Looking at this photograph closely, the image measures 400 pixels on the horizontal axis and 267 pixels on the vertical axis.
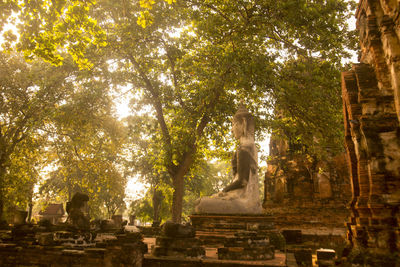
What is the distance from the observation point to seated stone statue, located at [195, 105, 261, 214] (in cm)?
730

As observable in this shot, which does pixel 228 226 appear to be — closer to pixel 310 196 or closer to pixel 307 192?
pixel 310 196

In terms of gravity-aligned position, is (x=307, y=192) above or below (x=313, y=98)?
below

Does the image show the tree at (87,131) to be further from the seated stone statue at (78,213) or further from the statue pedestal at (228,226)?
the statue pedestal at (228,226)

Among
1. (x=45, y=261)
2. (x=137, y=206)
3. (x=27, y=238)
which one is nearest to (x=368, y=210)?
(x=45, y=261)

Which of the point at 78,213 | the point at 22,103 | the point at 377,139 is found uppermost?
the point at 22,103

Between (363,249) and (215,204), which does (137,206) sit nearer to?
(215,204)

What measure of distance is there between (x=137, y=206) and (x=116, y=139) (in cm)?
1687

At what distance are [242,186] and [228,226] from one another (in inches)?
48.2

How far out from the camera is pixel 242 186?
7.70 metres

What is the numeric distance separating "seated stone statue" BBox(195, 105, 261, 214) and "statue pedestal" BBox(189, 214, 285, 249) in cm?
24

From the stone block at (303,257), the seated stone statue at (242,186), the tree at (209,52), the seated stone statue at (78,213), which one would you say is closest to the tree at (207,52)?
the tree at (209,52)

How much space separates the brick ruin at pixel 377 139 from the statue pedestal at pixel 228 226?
1.71m

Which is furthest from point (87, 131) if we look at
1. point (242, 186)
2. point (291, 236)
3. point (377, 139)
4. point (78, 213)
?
point (377, 139)

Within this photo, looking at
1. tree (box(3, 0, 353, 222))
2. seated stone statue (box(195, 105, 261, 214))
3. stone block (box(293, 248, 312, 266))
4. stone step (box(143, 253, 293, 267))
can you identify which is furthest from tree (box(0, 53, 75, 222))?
stone block (box(293, 248, 312, 266))
